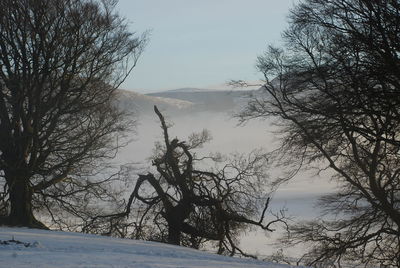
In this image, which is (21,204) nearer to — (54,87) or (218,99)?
(54,87)

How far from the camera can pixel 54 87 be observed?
15.8m

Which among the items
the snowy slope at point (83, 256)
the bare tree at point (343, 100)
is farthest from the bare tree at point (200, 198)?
the snowy slope at point (83, 256)

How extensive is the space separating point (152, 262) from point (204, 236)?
979cm

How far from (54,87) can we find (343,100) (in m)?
8.73

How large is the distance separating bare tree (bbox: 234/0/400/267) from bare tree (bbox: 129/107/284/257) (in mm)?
1944

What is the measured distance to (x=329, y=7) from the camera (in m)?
12.1

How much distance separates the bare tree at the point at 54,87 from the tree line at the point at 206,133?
5 centimetres

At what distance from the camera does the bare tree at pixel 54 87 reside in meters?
14.7

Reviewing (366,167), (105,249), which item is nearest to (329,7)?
(366,167)

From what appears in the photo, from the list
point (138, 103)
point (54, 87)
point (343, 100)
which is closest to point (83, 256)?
point (343, 100)

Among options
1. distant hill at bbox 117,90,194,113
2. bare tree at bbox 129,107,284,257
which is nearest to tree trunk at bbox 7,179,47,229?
bare tree at bbox 129,107,284,257

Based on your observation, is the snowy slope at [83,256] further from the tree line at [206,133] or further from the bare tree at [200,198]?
the bare tree at [200,198]

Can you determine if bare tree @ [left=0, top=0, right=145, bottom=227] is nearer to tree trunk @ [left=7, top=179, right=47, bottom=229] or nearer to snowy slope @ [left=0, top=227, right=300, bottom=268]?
tree trunk @ [left=7, top=179, right=47, bottom=229]

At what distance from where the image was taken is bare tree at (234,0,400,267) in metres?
10.3
